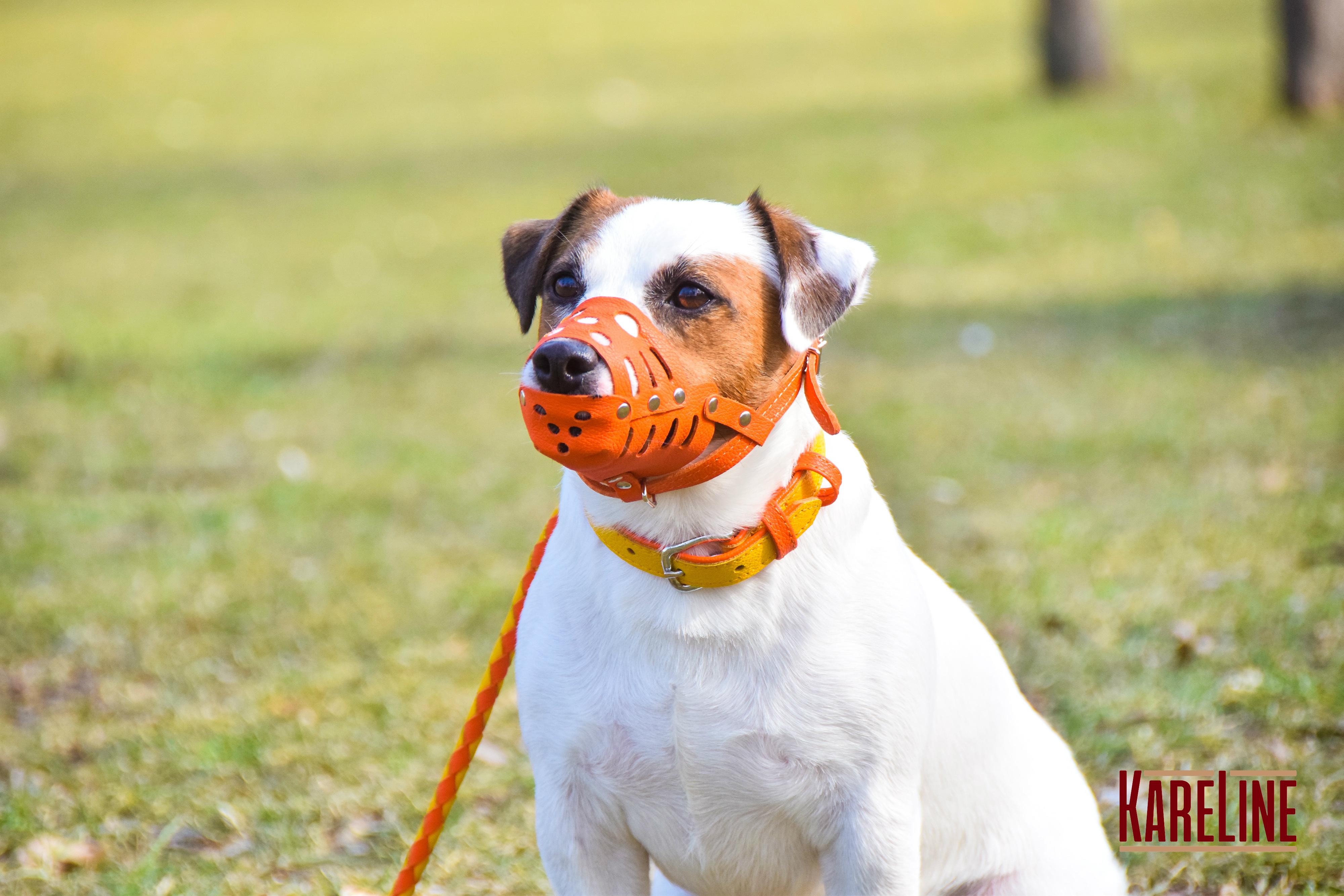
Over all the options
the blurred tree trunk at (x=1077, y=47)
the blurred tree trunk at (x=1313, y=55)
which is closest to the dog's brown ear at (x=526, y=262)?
the blurred tree trunk at (x=1313, y=55)

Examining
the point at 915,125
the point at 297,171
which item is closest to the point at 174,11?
the point at 297,171

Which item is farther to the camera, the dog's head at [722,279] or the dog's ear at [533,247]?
the dog's ear at [533,247]

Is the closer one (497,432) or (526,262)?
(526,262)

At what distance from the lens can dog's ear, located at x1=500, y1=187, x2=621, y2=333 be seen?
256cm

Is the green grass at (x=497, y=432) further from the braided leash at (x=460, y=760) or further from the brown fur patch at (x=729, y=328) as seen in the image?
the brown fur patch at (x=729, y=328)

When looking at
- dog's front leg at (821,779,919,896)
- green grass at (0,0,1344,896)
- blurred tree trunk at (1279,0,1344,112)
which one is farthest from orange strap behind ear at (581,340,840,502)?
blurred tree trunk at (1279,0,1344,112)

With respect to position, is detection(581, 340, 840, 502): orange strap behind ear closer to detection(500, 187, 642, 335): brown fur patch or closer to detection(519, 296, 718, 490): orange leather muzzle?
detection(519, 296, 718, 490): orange leather muzzle

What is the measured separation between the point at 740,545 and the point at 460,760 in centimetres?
85

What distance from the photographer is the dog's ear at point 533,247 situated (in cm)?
256

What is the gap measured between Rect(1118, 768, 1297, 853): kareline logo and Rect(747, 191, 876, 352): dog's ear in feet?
5.51

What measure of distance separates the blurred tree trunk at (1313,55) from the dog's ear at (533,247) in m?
10.3

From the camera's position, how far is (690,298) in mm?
2291

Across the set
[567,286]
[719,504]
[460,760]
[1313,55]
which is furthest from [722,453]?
[1313,55]

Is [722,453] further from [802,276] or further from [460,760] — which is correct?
[460,760]
